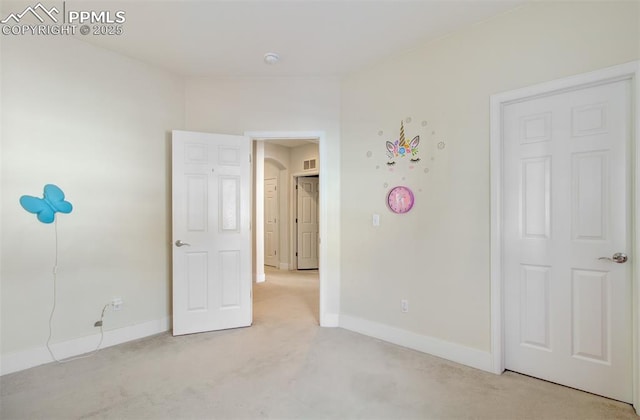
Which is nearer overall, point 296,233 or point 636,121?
point 636,121

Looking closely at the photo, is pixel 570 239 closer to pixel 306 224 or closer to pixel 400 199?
pixel 400 199

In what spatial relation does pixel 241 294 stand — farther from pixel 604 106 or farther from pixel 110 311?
pixel 604 106

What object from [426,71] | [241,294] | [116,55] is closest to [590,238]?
[426,71]

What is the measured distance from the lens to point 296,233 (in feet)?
23.2

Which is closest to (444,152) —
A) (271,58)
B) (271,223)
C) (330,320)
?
(271,58)

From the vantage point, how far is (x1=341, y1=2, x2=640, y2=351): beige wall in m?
2.21

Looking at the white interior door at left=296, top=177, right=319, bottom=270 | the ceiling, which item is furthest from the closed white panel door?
the white interior door at left=296, top=177, right=319, bottom=270

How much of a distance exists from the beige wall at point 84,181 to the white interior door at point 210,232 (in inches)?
12.0

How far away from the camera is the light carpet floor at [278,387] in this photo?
1.98 metres

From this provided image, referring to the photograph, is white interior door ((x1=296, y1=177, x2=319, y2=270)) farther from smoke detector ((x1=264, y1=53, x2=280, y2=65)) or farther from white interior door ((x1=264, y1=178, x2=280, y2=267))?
smoke detector ((x1=264, y1=53, x2=280, y2=65))

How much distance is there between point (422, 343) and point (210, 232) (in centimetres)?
231

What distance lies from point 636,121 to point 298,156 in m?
5.51

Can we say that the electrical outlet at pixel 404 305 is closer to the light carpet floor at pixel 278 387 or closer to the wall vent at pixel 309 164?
the light carpet floor at pixel 278 387

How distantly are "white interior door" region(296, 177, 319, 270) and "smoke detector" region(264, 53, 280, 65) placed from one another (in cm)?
405
